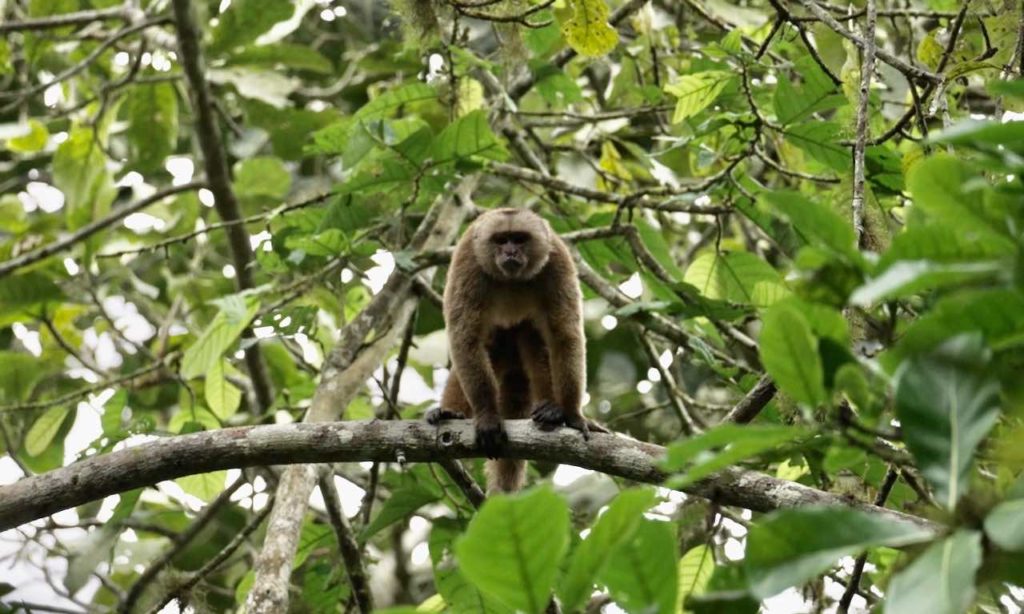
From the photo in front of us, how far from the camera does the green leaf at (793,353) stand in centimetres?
151

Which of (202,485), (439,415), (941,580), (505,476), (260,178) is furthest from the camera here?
(260,178)

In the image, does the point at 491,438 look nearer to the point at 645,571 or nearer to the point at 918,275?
the point at 645,571

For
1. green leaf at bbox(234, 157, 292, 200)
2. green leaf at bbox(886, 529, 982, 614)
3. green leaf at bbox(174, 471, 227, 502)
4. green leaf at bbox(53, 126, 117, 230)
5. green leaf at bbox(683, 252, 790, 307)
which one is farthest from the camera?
green leaf at bbox(234, 157, 292, 200)

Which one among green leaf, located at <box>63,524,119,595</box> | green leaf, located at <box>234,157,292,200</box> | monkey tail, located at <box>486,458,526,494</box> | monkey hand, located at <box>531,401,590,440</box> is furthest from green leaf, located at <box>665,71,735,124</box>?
green leaf, located at <box>234,157,292,200</box>

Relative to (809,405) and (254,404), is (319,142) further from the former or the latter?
(809,405)

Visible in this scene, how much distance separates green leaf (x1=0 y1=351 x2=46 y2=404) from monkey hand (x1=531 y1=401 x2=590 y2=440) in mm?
3570

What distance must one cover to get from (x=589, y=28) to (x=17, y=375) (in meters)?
4.21

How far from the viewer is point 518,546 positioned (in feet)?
4.93

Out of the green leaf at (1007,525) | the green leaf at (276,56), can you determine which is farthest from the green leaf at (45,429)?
the green leaf at (1007,525)

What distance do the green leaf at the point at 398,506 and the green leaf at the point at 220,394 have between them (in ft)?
5.60

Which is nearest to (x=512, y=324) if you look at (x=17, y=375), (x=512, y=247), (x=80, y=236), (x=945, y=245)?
(x=512, y=247)

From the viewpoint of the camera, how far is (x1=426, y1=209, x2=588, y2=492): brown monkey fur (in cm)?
520

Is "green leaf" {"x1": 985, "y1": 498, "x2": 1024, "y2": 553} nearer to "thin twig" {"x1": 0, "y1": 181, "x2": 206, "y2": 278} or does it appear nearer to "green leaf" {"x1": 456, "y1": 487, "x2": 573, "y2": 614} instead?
"green leaf" {"x1": 456, "y1": 487, "x2": 573, "y2": 614}

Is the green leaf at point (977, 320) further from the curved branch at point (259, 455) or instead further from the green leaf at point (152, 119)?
the green leaf at point (152, 119)
